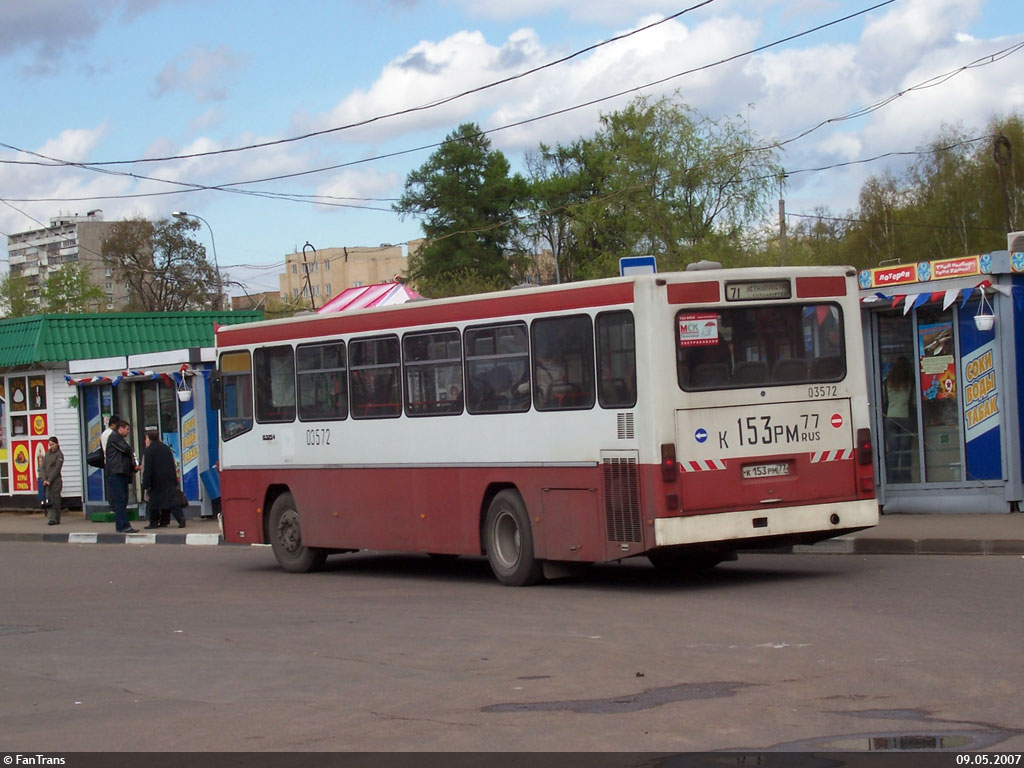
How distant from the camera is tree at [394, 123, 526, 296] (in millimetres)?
85062

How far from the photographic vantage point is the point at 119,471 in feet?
85.4

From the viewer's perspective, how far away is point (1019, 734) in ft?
21.7

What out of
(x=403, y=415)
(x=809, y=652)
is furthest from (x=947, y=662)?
(x=403, y=415)

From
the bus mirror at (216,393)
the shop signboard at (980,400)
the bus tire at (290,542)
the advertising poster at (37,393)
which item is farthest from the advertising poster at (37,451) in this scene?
the shop signboard at (980,400)

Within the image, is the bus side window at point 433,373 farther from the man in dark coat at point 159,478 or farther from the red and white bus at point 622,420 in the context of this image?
the man in dark coat at point 159,478

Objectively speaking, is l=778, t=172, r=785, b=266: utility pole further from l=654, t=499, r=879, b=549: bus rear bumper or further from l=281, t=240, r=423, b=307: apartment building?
l=281, t=240, r=423, b=307: apartment building

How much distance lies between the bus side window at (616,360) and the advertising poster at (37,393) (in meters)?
21.7

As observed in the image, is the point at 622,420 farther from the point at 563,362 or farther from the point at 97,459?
the point at 97,459

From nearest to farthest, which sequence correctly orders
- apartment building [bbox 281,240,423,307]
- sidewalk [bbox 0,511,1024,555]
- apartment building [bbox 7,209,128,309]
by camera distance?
sidewalk [bbox 0,511,1024,555] → apartment building [bbox 281,240,423,307] → apartment building [bbox 7,209,128,309]

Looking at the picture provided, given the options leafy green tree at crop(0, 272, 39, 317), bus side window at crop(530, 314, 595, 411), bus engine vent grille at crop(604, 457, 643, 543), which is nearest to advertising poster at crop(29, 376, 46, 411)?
bus side window at crop(530, 314, 595, 411)

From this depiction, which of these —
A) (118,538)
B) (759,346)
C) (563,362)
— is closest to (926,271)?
(759,346)

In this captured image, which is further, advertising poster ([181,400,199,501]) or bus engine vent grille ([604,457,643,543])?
advertising poster ([181,400,199,501])

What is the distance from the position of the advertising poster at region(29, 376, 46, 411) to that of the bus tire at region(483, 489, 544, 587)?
65.8 ft
